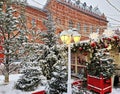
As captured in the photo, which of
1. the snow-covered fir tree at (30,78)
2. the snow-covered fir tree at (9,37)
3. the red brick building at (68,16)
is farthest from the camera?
the red brick building at (68,16)

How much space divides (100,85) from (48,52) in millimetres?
3958

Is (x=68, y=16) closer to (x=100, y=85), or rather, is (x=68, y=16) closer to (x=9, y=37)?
(x=9, y=37)

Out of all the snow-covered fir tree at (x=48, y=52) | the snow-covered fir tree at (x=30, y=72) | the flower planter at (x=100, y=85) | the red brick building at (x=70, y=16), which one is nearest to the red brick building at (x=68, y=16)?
the red brick building at (x=70, y=16)

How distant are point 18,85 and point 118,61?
475 centimetres

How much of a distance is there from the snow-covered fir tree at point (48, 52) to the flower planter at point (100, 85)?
2933 millimetres

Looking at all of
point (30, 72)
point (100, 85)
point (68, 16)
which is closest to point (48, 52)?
point (30, 72)

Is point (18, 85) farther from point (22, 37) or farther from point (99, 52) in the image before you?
point (99, 52)

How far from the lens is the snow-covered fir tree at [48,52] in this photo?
31.7 ft

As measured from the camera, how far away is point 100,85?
6.75 metres

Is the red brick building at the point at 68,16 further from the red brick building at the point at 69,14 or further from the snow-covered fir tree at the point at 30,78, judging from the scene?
the snow-covered fir tree at the point at 30,78

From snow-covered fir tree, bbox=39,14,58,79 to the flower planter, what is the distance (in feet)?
9.62

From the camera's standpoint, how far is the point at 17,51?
9062 millimetres

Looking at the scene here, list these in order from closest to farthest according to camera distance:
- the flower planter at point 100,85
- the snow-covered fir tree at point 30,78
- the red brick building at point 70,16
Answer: the flower planter at point 100,85 → the snow-covered fir tree at point 30,78 → the red brick building at point 70,16

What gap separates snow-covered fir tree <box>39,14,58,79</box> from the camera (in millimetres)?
9656
